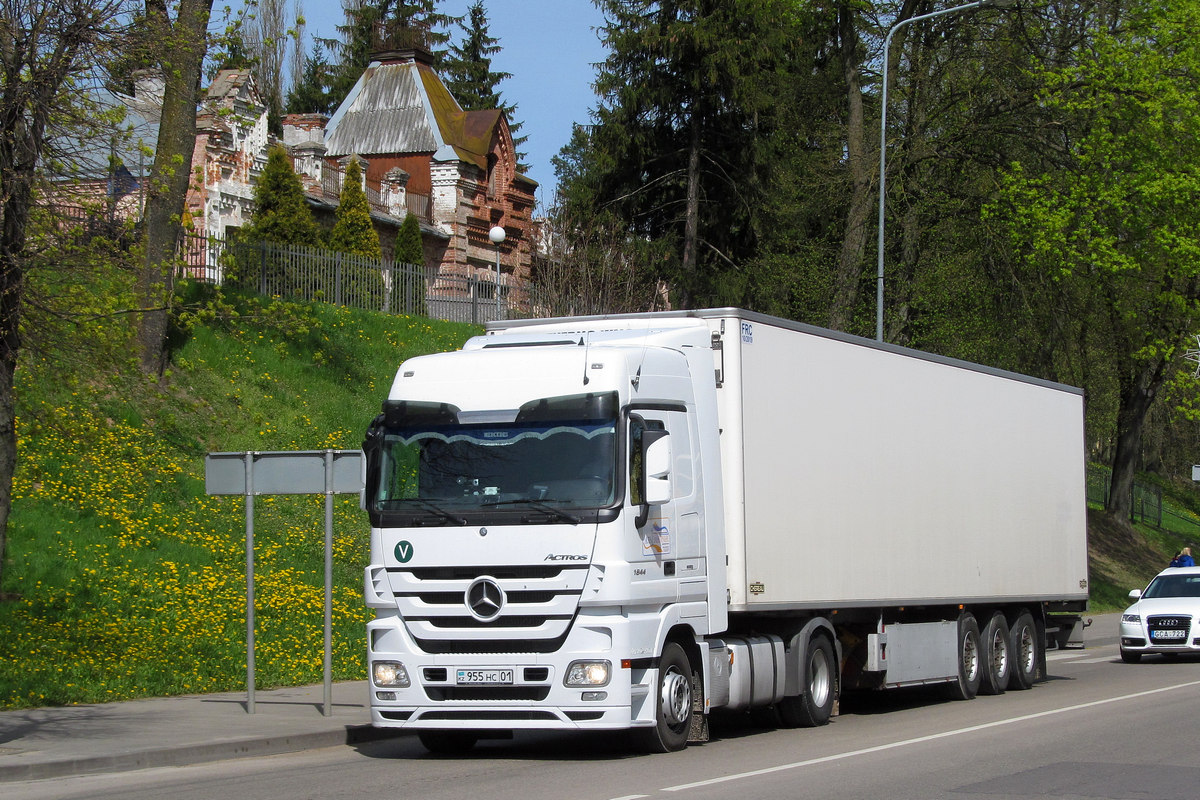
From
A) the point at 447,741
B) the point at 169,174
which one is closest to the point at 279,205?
the point at 169,174

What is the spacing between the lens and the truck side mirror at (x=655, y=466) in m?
11.0

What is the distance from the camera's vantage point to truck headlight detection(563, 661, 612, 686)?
10.8m

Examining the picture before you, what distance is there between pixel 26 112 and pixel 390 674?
5.60 metres

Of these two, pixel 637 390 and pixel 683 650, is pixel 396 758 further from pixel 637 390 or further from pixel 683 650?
pixel 637 390

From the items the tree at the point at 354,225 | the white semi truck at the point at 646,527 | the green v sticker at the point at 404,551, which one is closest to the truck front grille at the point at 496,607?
the white semi truck at the point at 646,527

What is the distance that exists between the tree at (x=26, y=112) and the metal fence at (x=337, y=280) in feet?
43.4

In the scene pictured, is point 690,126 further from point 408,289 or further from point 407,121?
point 407,121

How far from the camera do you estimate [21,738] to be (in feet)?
39.4

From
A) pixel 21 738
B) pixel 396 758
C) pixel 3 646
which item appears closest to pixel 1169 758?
pixel 396 758

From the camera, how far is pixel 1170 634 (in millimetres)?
22594

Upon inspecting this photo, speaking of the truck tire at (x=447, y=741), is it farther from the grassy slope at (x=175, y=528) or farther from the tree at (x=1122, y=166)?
the tree at (x=1122, y=166)

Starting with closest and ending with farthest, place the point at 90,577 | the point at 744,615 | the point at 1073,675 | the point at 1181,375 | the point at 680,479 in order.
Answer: the point at 680,479
the point at 744,615
the point at 90,577
the point at 1073,675
the point at 1181,375

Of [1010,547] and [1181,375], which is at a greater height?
[1181,375]

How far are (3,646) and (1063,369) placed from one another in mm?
29407
